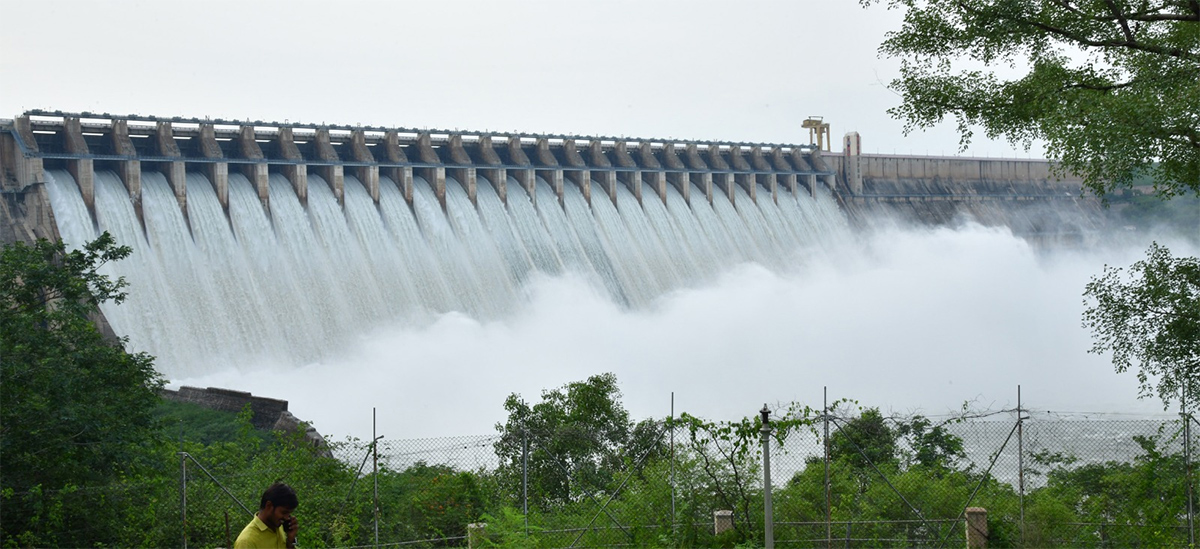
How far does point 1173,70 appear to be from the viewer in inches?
445

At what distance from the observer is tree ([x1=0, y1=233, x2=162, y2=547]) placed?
1320cm

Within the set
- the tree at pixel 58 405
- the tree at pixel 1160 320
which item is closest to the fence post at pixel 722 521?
the tree at pixel 1160 320

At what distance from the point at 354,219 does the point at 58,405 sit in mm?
20594

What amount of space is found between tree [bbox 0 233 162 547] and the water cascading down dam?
1208 centimetres

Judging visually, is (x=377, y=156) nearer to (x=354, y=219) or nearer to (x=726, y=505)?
(x=354, y=219)

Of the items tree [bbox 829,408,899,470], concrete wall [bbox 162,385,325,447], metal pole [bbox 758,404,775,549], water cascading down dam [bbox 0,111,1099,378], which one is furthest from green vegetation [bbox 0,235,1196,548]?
water cascading down dam [bbox 0,111,1099,378]

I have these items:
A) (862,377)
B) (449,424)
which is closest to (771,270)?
(862,377)

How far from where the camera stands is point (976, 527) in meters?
12.9

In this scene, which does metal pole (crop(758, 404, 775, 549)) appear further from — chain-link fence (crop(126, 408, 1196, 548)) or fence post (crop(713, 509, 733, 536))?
fence post (crop(713, 509, 733, 536))

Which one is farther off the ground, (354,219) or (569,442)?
(354,219)

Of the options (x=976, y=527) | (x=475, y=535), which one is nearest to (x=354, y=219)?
(x=475, y=535)

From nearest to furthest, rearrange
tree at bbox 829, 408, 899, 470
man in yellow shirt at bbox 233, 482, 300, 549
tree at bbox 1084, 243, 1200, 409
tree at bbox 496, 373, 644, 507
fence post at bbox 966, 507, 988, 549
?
1. man in yellow shirt at bbox 233, 482, 300, 549
2. tree at bbox 1084, 243, 1200, 409
3. fence post at bbox 966, 507, 988, 549
4. tree at bbox 496, 373, 644, 507
5. tree at bbox 829, 408, 899, 470

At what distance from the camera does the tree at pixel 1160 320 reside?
12023 mm

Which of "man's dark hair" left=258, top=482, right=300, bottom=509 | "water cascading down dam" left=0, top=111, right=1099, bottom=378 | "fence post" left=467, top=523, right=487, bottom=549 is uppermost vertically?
"water cascading down dam" left=0, top=111, right=1099, bottom=378
